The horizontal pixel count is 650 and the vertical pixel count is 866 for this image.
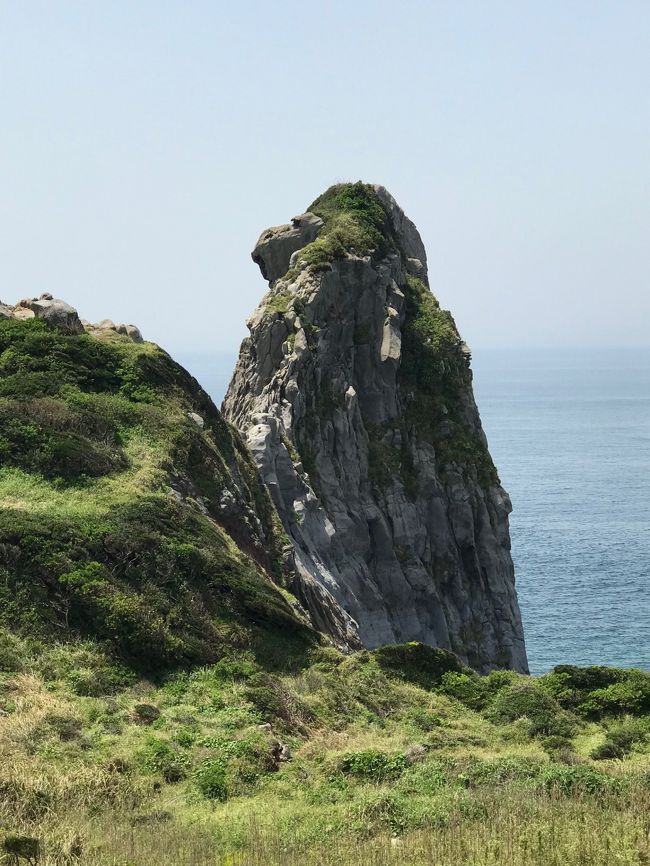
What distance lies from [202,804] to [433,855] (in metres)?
5.70

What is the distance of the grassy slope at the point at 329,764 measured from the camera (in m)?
18.8

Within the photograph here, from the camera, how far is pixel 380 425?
74.2 m

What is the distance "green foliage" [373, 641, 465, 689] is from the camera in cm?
3331

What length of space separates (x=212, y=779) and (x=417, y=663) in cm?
1186

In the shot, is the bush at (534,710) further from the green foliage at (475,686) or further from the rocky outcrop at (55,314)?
the rocky outcrop at (55,314)

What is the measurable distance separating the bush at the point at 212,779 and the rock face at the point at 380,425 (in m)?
34.5

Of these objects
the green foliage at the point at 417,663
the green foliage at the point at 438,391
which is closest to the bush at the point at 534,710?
the green foliage at the point at 417,663

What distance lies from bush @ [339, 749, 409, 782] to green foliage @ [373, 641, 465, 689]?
8105 mm

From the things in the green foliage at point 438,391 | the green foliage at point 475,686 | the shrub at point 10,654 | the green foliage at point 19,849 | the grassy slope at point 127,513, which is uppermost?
the green foliage at point 438,391

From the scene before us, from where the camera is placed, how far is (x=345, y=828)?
2016 centimetres

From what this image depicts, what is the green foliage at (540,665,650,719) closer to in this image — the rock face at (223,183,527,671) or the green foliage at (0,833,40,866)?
the green foliage at (0,833,40,866)

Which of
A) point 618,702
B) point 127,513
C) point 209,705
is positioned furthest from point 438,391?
point 209,705

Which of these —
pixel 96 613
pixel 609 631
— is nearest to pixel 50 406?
pixel 96 613

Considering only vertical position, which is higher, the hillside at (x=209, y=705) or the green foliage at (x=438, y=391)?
the green foliage at (x=438, y=391)
